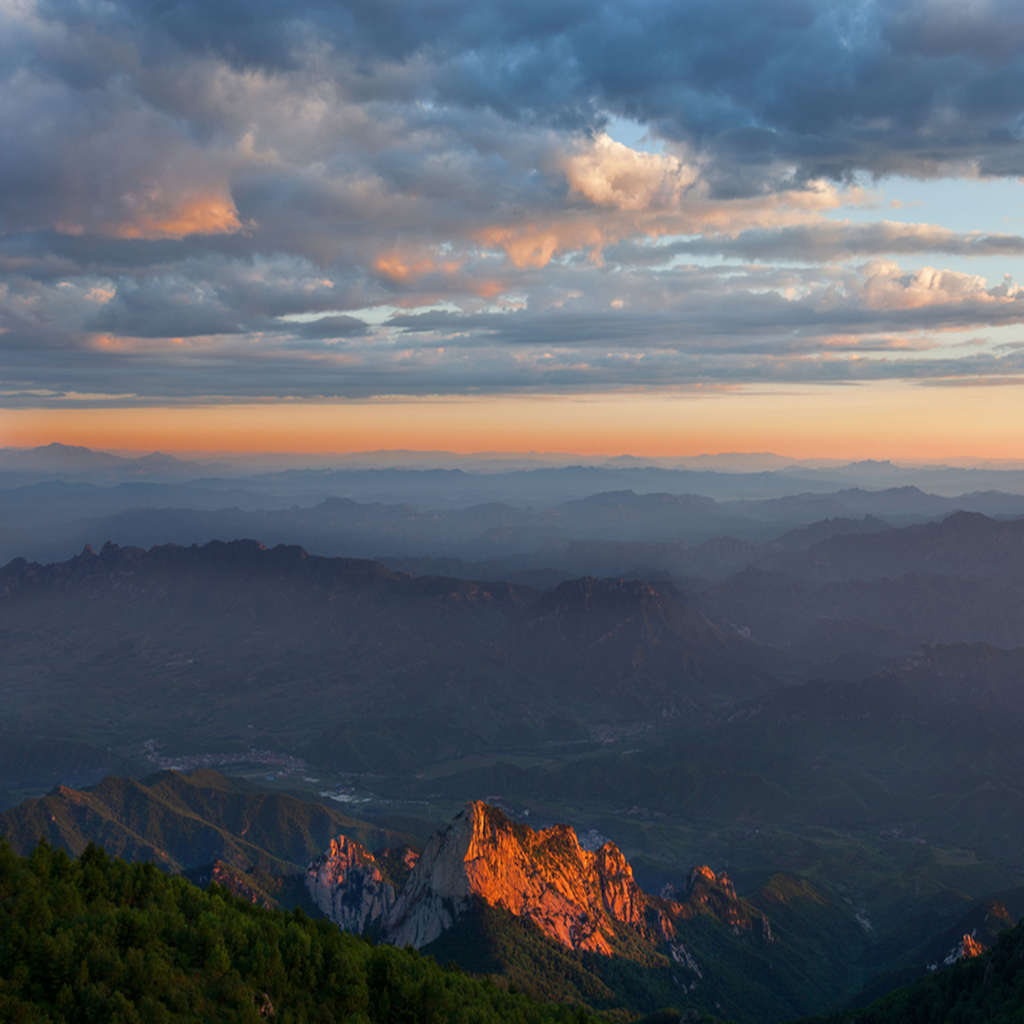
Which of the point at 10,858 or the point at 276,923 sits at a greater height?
the point at 10,858

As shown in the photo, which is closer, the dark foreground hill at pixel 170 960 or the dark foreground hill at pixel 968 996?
the dark foreground hill at pixel 170 960

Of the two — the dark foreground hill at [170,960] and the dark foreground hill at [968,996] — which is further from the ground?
the dark foreground hill at [170,960]

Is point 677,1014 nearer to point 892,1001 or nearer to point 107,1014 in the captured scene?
point 892,1001

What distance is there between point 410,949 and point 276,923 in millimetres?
34702

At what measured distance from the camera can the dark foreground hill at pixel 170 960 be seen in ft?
245

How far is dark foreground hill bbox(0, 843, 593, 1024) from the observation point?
245 feet

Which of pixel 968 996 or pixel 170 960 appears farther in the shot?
pixel 968 996

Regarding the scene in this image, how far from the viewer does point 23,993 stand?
7350cm

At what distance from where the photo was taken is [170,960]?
8394cm

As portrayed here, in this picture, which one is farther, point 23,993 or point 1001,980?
point 1001,980

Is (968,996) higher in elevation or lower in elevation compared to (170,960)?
lower

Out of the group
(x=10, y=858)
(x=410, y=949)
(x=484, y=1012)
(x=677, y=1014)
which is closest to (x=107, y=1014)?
(x=10, y=858)

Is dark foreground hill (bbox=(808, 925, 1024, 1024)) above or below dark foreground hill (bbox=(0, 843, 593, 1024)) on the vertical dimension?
below

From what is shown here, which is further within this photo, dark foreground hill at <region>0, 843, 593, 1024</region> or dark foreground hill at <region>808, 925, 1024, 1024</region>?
dark foreground hill at <region>808, 925, 1024, 1024</region>
